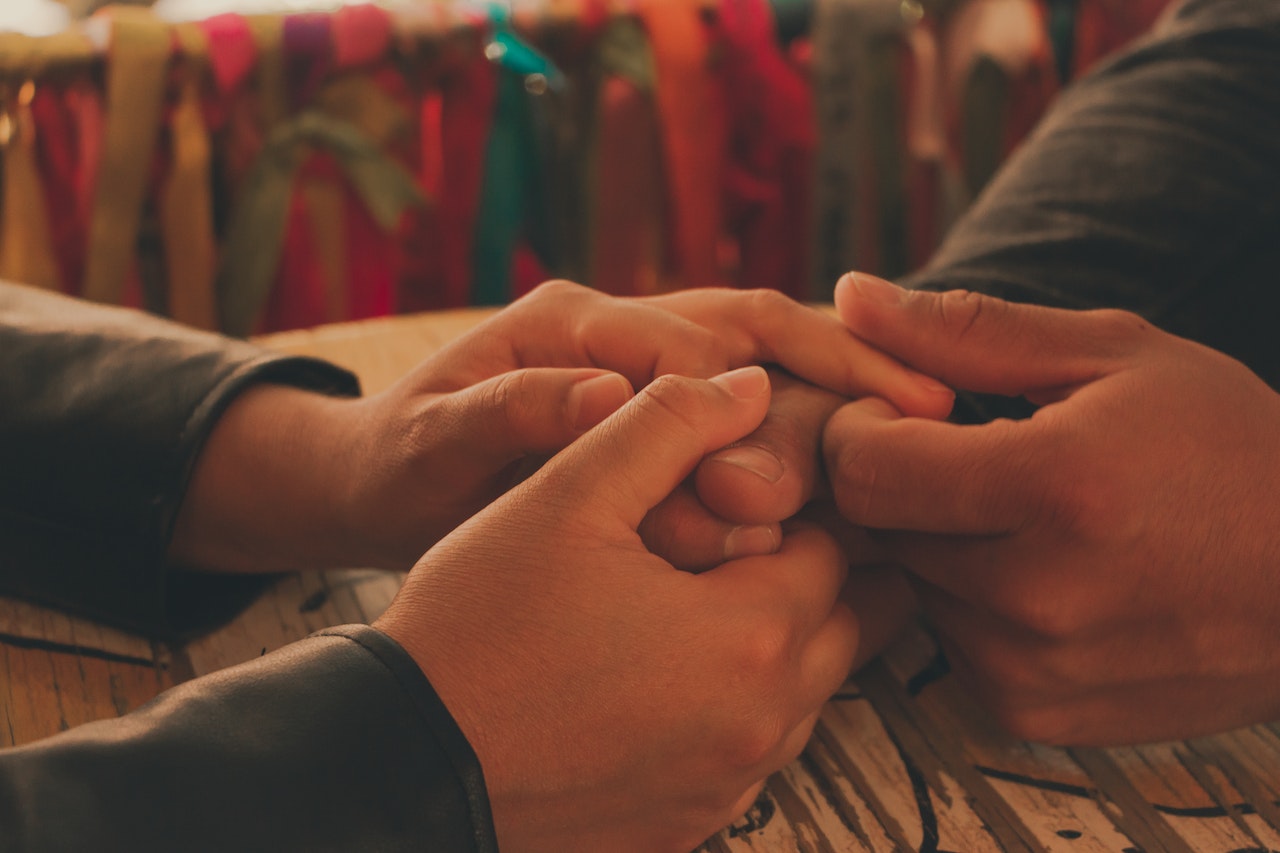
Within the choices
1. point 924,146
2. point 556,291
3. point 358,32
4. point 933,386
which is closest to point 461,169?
point 358,32

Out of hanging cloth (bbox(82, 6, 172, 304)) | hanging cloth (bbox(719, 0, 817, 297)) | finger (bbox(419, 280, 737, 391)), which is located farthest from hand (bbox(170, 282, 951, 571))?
hanging cloth (bbox(719, 0, 817, 297))

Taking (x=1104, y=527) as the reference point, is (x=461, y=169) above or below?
below

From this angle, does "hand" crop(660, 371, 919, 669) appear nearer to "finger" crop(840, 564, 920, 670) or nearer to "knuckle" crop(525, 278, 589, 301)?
"finger" crop(840, 564, 920, 670)

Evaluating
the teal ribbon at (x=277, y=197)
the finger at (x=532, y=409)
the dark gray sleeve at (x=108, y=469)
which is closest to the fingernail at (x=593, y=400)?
the finger at (x=532, y=409)

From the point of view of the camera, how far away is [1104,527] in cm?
51

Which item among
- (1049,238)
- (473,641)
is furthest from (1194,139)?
(473,641)

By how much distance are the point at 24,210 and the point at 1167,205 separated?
3.56ft

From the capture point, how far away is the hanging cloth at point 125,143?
113 cm

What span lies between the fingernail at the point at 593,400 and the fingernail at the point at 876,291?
0.17m

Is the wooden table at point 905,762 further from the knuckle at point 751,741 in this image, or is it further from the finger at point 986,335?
the finger at point 986,335

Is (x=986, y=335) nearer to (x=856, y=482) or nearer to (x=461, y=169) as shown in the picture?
(x=856, y=482)

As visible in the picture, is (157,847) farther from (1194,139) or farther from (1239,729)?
(1194,139)

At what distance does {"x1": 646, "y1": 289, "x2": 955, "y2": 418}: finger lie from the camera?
0.62 m

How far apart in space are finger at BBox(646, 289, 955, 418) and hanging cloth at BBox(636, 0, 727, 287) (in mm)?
700
